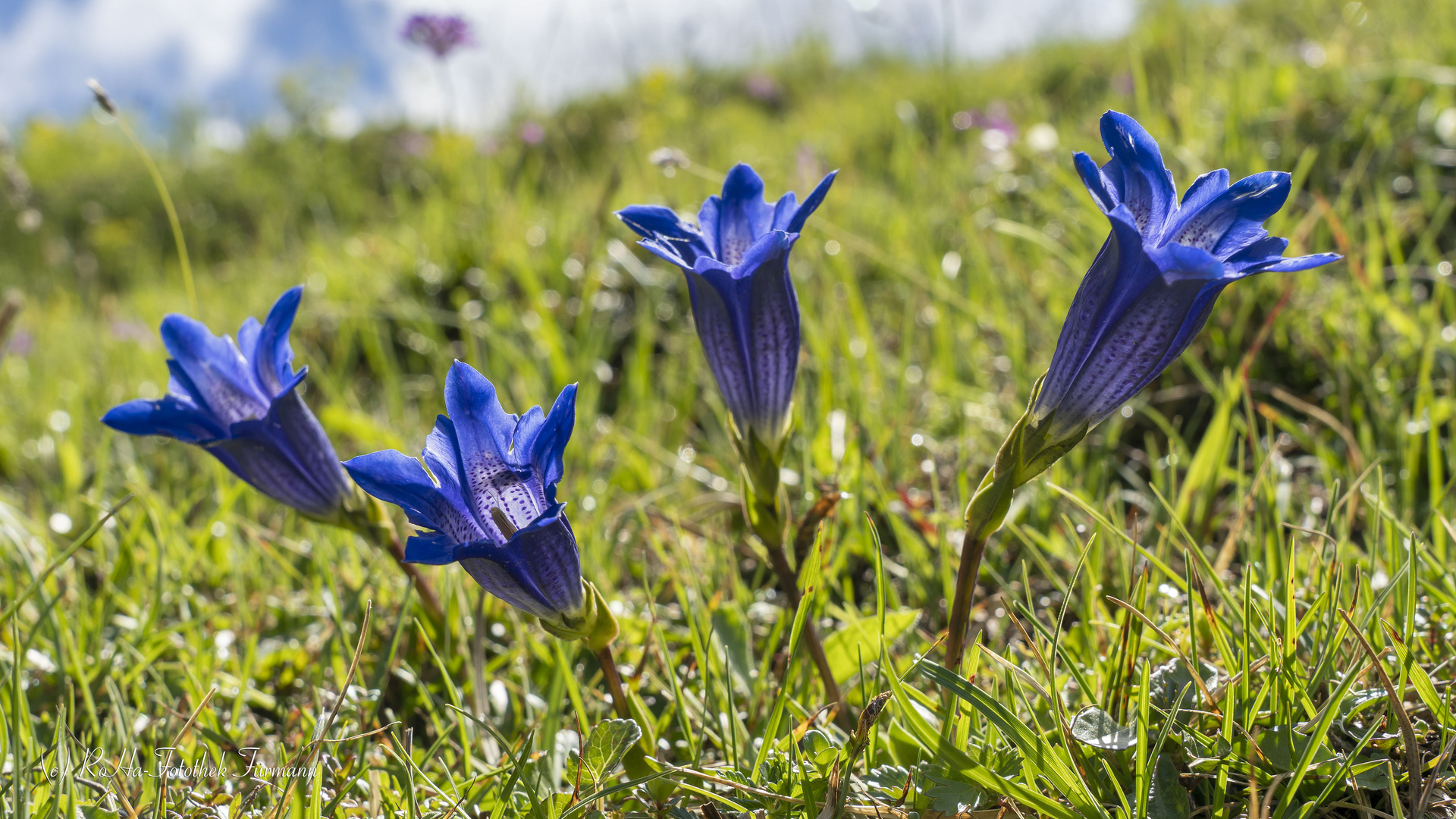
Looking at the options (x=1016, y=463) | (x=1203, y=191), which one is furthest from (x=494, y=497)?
(x=1203, y=191)

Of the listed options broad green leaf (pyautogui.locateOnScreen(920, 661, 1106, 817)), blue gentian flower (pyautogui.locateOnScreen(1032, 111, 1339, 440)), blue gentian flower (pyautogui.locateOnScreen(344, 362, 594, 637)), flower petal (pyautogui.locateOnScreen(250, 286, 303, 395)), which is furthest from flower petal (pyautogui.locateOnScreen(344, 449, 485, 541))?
blue gentian flower (pyautogui.locateOnScreen(1032, 111, 1339, 440))

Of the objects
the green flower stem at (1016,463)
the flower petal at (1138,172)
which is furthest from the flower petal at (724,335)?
the flower petal at (1138,172)

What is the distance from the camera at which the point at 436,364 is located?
3559 millimetres

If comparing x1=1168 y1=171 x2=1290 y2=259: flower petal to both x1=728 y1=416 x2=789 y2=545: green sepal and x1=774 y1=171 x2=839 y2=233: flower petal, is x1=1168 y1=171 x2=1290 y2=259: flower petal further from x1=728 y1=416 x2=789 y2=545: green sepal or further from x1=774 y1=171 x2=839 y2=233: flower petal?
x1=728 y1=416 x2=789 y2=545: green sepal

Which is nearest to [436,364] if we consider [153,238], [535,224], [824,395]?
[535,224]

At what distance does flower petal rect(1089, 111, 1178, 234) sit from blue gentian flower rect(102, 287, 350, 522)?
1.15m

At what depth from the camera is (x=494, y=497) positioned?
1199 mm

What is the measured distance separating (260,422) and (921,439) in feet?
5.15

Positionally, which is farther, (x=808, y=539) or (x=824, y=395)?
(x=824, y=395)

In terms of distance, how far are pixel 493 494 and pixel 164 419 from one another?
0.61 meters

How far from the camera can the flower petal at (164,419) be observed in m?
1.38

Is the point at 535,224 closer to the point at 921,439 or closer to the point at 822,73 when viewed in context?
the point at 921,439

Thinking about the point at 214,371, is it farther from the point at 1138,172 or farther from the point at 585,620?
the point at 1138,172

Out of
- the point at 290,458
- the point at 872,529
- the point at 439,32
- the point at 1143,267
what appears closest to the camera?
the point at 1143,267
